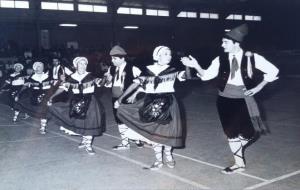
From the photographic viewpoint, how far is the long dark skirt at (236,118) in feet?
18.4

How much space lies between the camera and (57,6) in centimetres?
3162

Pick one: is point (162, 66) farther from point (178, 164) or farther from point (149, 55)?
point (149, 55)

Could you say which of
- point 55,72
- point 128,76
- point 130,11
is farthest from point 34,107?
point 130,11

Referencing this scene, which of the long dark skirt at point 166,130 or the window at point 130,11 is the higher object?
the window at point 130,11

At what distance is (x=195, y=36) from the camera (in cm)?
4016

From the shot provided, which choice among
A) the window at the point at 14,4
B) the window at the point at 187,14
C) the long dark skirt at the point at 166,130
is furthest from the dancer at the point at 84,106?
the window at the point at 187,14

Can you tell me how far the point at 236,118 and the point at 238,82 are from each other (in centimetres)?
53

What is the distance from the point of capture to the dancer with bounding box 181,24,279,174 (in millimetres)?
5469

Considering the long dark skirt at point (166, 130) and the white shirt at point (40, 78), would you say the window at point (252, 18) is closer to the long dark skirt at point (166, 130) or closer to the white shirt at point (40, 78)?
the white shirt at point (40, 78)

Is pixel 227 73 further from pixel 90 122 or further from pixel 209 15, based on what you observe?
pixel 209 15

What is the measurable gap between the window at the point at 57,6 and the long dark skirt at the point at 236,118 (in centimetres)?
2784

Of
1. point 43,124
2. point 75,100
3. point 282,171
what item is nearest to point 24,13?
point 43,124

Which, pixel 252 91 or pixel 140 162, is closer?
pixel 252 91

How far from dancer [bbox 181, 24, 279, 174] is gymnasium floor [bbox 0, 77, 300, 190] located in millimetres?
561
